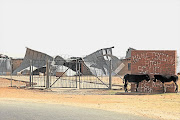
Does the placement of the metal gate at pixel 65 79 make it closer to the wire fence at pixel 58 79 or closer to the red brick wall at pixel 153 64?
the wire fence at pixel 58 79

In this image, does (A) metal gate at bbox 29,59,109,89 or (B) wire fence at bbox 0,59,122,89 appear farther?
(B) wire fence at bbox 0,59,122,89

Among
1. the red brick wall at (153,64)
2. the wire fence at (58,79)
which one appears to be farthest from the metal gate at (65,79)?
the red brick wall at (153,64)

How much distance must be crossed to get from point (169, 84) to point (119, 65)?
26674mm

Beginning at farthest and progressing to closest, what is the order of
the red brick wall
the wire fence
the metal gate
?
the wire fence
the metal gate
the red brick wall

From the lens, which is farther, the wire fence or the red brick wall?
the wire fence

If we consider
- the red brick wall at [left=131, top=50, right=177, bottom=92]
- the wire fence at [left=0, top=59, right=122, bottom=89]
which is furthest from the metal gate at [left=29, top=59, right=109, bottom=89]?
the red brick wall at [left=131, top=50, right=177, bottom=92]

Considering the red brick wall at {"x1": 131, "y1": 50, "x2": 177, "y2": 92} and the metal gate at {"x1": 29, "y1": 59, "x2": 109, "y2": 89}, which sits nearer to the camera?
the red brick wall at {"x1": 131, "y1": 50, "x2": 177, "y2": 92}

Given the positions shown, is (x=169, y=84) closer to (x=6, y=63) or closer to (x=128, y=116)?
(x=128, y=116)

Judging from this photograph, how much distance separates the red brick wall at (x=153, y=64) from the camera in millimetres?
19503

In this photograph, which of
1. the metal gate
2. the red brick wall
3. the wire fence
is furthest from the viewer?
the wire fence

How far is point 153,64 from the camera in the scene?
65.0 ft

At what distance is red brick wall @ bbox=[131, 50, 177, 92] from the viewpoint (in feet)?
64.0

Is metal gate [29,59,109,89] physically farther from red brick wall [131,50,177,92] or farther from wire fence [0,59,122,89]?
red brick wall [131,50,177,92]

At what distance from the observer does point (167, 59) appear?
768 inches
